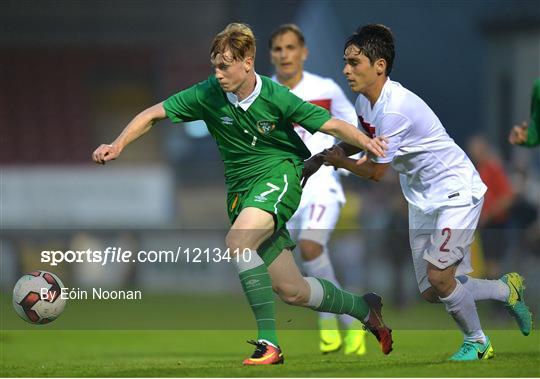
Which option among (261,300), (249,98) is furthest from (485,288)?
(249,98)

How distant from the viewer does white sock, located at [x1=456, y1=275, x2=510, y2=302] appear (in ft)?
30.6

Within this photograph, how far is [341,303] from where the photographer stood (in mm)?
9242

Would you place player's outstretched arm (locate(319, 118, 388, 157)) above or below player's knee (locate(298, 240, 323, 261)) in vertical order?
above

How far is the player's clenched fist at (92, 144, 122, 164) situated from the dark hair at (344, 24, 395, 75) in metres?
1.64

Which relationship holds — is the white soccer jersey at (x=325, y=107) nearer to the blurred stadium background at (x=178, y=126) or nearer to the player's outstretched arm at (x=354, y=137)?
the player's outstretched arm at (x=354, y=137)

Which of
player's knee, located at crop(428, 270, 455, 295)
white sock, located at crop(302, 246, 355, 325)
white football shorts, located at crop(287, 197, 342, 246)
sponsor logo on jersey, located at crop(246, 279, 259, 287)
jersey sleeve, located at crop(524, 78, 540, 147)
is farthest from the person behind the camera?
white football shorts, located at crop(287, 197, 342, 246)

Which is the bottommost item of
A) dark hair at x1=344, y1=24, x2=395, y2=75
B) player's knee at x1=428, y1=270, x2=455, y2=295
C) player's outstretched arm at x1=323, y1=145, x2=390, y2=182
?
player's knee at x1=428, y1=270, x2=455, y2=295

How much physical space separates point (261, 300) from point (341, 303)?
0.80m

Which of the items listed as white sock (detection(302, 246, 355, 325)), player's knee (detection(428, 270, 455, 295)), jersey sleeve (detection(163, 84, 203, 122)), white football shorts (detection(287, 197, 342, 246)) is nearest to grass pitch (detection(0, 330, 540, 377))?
white sock (detection(302, 246, 355, 325))

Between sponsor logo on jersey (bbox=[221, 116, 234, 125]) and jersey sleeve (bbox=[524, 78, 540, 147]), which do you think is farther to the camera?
sponsor logo on jersey (bbox=[221, 116, 234, 125])

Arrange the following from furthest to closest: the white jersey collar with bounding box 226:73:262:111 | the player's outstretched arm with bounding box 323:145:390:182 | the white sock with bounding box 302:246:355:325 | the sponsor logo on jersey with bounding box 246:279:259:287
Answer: the white sock with bounding box 302:246:355:325, the player's outstretched arm with bounding box 323:145:390:182, the white jersey collar with bounding box 226:73:262:111, the sponsor logo on jersey with bounding box 246:279:259:287

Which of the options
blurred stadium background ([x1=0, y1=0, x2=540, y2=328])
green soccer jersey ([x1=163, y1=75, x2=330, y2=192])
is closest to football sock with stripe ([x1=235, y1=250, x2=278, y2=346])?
green soccer jersey ([x1=163, y1=75, x2=330, y2=192])

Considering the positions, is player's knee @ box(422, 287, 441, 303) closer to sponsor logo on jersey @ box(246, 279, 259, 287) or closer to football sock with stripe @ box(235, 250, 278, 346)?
football sock with stripe @ box(235, 250, 278, 346)

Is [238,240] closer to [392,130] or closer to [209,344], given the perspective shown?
[392,130]
